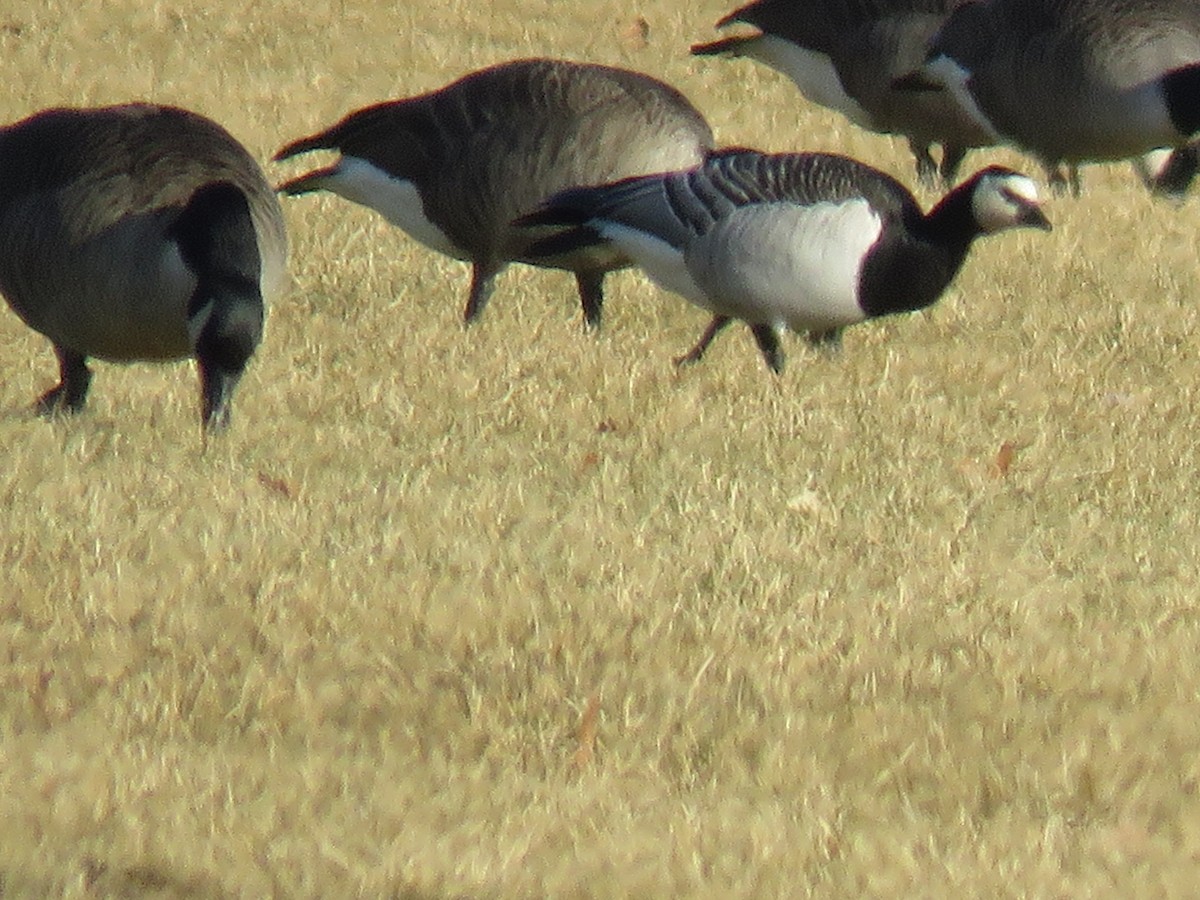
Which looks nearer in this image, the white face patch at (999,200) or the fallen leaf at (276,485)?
the fallen leaf at (276,485)

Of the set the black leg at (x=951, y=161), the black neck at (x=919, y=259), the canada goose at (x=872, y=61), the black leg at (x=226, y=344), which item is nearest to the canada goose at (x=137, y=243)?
the black leg at (x=226, y=344)

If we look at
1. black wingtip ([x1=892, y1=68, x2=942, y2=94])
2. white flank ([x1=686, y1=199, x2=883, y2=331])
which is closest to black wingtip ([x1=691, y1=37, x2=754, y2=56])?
black wingtip ([x1=892, y1=68, x2=942, y2=94])

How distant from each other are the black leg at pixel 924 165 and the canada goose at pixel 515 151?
4.21 m

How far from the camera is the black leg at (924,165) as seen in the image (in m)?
13.8

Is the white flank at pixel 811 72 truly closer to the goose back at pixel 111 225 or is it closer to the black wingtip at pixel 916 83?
the black wingtip at pixel 916 83

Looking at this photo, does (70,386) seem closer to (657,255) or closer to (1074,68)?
(657,255)

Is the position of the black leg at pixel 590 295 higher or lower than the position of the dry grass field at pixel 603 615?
lower

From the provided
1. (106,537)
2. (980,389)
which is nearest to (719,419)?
(980,389)

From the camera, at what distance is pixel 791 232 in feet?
28.5

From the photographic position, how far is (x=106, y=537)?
20.5 ft

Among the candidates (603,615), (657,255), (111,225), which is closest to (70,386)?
(111,225)

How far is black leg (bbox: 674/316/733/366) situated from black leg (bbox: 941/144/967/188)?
4997 mm

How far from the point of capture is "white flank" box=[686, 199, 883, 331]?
28.4 ft

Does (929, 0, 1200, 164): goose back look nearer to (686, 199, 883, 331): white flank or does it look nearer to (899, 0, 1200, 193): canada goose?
(899, 0, 1200, 193): canada goose
